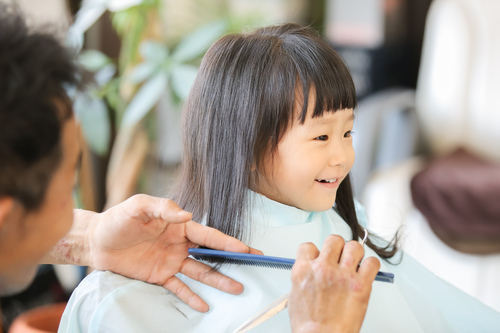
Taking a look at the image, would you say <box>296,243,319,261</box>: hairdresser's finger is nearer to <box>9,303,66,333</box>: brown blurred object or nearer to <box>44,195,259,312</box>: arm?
<box>44,195,259,312</box>: arm

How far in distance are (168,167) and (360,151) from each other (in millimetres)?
857

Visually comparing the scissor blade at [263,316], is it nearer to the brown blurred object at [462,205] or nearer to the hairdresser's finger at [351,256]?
the hairdresser's finger at [351,256]

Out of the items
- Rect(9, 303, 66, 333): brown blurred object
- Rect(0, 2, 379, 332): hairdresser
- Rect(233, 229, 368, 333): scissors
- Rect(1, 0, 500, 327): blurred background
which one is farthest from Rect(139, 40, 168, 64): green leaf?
Rect(233, 229, 368, 333): scissors

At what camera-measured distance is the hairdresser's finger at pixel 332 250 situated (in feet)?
2.33

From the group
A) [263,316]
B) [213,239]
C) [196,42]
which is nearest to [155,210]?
[213,239]

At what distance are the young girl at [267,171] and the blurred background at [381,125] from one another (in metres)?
0.64

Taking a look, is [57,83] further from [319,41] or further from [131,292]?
[319,41]

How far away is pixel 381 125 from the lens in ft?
8.02

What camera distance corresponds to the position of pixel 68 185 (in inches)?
26.0

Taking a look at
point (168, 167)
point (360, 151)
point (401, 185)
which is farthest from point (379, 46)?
point (168, 167)

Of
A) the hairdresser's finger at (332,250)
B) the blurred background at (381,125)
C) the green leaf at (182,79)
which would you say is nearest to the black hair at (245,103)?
the hairdresser's finger at (332,250)

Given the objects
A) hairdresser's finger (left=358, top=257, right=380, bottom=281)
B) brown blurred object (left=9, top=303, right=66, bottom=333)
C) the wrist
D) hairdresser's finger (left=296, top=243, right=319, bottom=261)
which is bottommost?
brown blurred object (left=9, top=303, right=66, bottom=333)

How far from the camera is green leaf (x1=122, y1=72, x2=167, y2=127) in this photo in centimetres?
195

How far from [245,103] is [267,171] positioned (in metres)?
0.13
